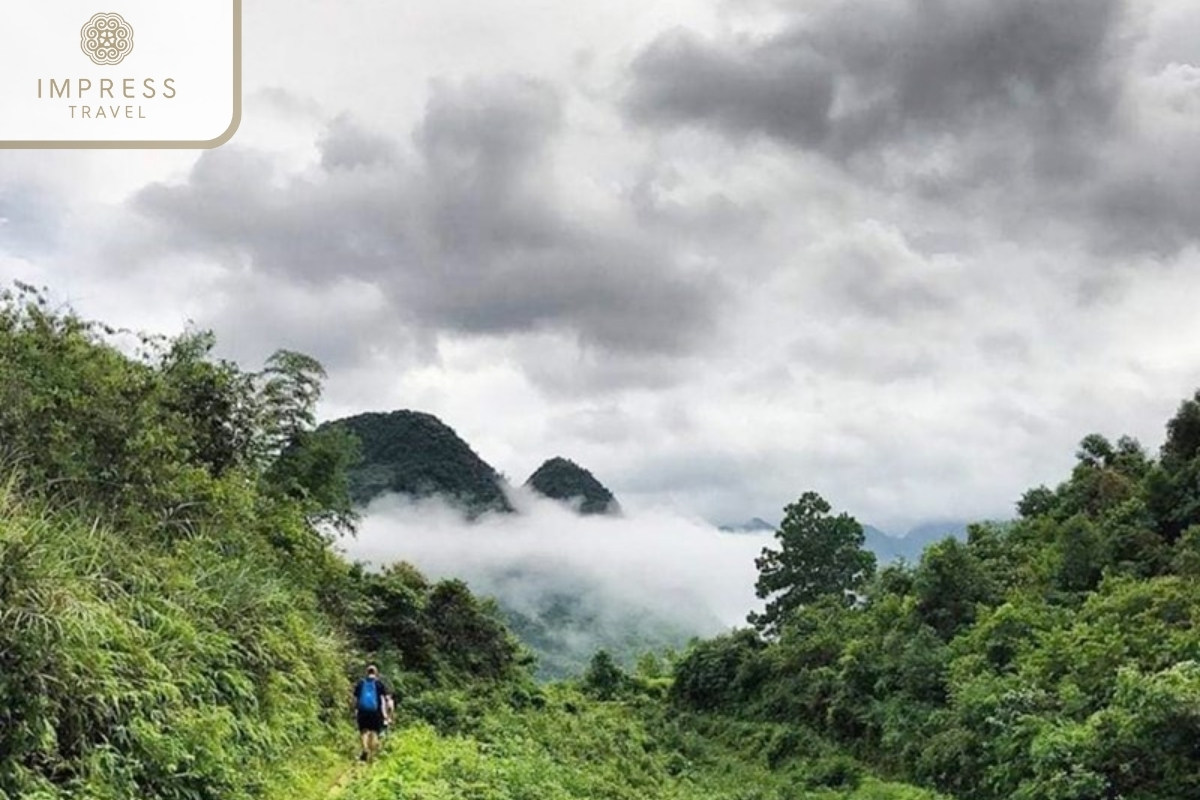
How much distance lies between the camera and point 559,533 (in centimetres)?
13788

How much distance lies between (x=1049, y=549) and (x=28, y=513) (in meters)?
29.6

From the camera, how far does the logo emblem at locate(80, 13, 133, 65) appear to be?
9.69 meters

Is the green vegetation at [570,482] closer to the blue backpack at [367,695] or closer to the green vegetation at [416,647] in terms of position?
the green vegetation at [416,647]

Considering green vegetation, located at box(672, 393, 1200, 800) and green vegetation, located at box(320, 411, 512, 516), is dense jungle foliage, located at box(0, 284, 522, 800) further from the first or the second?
green vegetation, located at box(320, 411, 512, 516)

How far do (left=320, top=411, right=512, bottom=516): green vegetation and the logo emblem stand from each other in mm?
77718

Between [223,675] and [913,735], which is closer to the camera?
[223,675]

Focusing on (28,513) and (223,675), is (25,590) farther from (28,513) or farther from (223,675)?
(223,675)

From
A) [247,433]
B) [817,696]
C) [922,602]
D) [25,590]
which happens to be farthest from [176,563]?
[817,696]

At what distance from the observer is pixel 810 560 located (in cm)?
5197

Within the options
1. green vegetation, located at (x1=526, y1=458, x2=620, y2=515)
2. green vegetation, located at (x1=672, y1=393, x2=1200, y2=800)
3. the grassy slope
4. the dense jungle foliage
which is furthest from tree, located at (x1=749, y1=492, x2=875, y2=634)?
green vegetation, located at (x1=526, y1=458, x2=620, y2=515)

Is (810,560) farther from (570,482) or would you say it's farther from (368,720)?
(570,482)

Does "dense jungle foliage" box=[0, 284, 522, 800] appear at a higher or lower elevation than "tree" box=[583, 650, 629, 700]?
higher

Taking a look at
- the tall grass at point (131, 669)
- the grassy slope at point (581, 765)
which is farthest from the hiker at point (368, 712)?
the tall grass at point (131, 669)

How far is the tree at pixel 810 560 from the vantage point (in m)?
51.2
